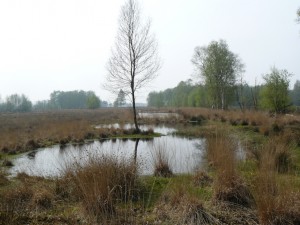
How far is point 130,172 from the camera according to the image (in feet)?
19.9

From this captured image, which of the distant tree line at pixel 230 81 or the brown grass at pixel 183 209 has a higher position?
the distant tree line at pixel 230 81

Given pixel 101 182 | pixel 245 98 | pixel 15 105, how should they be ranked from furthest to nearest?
pixel 15 105
pixel 245 98
pixel 101 182

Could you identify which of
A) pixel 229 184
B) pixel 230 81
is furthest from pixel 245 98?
pixel 229 184

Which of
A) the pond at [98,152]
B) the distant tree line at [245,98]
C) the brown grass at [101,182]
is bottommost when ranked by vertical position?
the pond at [98,152]

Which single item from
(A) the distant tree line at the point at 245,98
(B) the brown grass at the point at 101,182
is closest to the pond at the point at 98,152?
(B) the brown grass at the point at 101,182

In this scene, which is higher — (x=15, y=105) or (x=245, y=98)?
(x=15, y=105)

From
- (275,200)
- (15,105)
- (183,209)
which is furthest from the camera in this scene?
(15,105)

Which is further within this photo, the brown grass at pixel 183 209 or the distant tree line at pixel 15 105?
the distant tree line at pixel 15 105

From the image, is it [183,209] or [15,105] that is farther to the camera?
[15,105]

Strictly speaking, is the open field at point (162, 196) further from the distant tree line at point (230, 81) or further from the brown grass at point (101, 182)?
the distant tree line at point (230, 81)

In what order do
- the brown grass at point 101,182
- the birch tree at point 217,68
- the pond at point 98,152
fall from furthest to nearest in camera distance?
the birch tree at point 217,68
the pond at point 98,152
the brown grass at point 101,182

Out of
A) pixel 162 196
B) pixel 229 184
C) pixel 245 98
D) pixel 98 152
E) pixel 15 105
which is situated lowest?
pixel 162 196

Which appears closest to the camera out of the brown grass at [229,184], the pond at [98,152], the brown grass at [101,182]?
the brown grass at [101,182]

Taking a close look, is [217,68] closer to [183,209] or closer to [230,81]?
[230,81]
